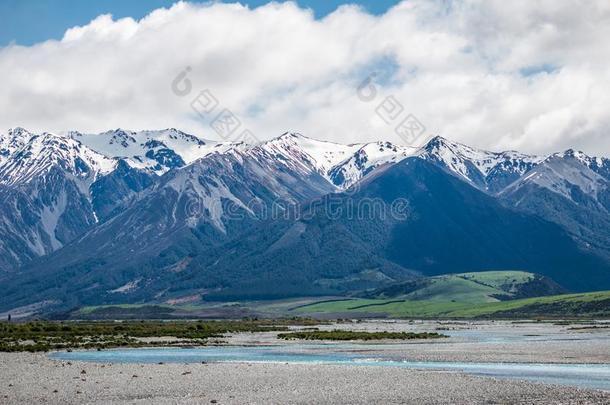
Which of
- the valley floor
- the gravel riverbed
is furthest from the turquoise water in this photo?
the gravel riverbed

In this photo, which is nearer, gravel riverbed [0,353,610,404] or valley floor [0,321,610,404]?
gravel riverbed [0,353,610,404]

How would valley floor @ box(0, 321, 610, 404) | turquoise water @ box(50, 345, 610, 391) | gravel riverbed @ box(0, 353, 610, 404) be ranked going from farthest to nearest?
turquoise water @ box(50, 345, 610, 391) < valley floor @ box(0, 321, 610, 404) < gravel riverbed @ box(0, 353, 610, 404)

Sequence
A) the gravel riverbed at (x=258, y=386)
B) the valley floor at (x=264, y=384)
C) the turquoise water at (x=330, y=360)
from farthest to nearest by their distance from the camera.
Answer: the turquoise water at (x=330, y=360), the valley floor at (x=264, y=384), the gravel riverbed at (x=258, y=386)

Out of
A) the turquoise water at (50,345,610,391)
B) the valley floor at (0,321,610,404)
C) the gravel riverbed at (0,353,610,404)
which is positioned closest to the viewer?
the gravel riverbed at (0,353,610,404)

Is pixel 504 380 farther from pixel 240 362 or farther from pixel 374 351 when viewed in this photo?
pixel 374 351

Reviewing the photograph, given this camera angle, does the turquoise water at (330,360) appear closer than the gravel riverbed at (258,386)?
No

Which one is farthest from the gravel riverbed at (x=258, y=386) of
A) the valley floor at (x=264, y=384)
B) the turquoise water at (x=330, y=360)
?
the turquoise water at (x=330, y=360)

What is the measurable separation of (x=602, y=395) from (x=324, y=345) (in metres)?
77.7

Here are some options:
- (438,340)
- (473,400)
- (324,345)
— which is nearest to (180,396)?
(473,400)

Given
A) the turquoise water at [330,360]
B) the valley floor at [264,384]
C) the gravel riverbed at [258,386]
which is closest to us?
the gravel riverbed at [258,386]

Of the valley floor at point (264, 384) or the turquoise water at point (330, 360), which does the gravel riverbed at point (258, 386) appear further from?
the turquoise water at point (330, 360)

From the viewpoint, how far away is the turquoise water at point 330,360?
8634 cm

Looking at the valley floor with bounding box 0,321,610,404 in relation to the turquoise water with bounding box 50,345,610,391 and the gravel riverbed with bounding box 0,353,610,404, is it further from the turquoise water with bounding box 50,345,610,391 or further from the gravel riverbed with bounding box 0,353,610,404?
the turquoise water with bounding box 50,345,610,391

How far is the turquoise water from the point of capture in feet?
283
